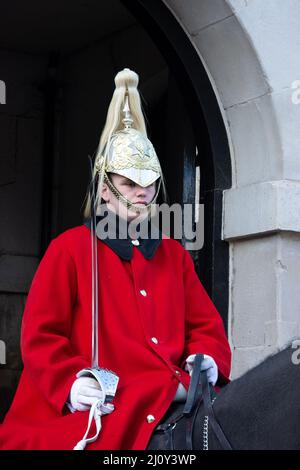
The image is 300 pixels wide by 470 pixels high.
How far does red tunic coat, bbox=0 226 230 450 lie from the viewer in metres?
3.50

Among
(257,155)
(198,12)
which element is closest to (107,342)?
(257,155)

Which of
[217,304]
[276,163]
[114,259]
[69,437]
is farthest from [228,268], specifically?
[69,437]

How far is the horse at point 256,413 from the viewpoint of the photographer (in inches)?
119

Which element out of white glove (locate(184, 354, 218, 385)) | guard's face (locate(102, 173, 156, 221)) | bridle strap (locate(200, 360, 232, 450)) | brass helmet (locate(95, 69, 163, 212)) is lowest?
bridle strap (locate(200, 360, 232, 450))

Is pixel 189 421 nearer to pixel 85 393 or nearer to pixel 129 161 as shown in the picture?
pixel 85 393

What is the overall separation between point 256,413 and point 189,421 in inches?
9.9

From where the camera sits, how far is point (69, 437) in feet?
11.3

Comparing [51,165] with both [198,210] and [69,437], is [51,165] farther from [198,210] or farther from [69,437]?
[69,437]

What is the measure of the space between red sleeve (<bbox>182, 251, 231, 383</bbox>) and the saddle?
1.07ft
